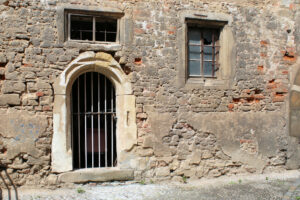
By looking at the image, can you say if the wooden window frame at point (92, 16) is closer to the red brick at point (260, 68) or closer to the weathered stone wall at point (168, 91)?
the weathered stone wall at point (168, 91)

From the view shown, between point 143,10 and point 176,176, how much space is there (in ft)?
11.1

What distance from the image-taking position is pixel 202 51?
6.23 meters

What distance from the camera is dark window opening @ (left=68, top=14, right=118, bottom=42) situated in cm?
553

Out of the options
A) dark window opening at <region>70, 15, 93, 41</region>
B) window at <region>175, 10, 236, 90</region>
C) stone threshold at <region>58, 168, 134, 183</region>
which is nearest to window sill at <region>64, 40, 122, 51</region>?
dark window opening at <region>70, 15, 93, 41</region>

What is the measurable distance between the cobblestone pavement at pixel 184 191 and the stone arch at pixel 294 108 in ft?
3.94

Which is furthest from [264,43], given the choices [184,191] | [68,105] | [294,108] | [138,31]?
[68,105]

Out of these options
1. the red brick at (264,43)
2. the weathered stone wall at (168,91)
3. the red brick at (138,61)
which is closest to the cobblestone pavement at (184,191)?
the weathered stone wall at (168,91)

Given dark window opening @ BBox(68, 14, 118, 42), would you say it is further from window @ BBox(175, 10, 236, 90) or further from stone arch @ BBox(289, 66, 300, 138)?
stone arch @ BBox(289, 66, 300, 138)

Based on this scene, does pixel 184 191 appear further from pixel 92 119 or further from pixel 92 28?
pixel 92 28

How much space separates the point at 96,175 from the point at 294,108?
4653mm

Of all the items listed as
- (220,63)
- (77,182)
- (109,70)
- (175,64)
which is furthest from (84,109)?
(220,63)

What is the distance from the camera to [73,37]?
563 cm

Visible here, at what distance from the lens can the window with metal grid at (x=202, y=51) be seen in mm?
6180

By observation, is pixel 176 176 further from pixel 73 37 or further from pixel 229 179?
pixel 73 37
